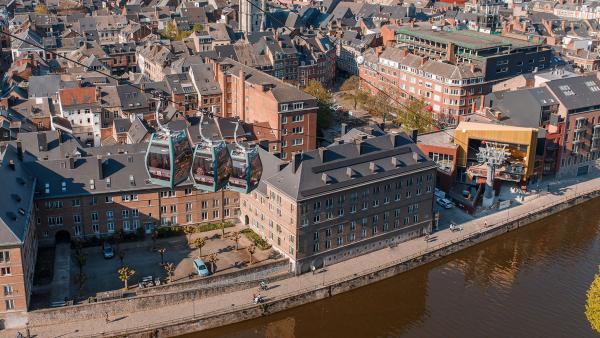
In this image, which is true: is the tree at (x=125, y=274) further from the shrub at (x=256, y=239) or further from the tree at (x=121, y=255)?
the shrub at (x=256, y=239)

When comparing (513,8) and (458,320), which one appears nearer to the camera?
(458,320)

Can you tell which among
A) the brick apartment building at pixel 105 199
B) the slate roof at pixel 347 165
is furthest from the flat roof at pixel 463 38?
the brick apartment building at pixel 105 199

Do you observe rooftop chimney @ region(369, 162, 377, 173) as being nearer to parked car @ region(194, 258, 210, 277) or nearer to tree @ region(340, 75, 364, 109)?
parked car @ region(194, 258, 210, 277)

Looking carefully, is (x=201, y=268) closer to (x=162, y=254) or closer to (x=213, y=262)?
(x=213, y=262)

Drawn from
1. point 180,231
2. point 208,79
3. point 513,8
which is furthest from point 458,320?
point 513,8

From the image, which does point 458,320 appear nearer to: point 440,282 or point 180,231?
point 440,282
